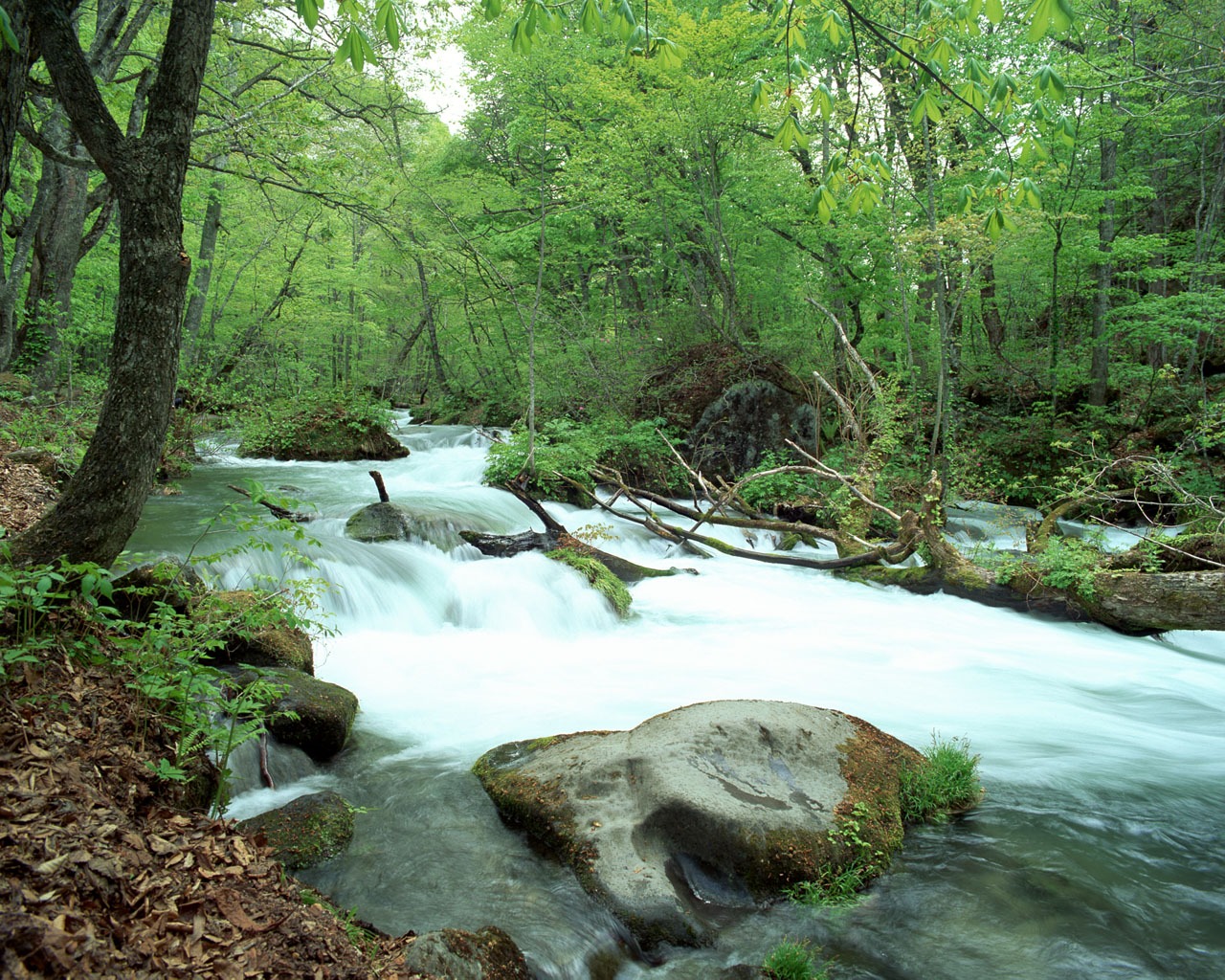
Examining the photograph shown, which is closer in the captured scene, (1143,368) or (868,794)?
(868,794)

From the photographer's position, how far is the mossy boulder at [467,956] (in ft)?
8.63

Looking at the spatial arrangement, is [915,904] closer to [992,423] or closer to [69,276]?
[69,276]

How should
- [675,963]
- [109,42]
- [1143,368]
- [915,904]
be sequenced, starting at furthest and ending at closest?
[1143,368], [109,42], [915,904], [675,963]

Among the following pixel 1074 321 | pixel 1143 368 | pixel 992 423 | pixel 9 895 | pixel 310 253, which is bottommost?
pixel 9 895

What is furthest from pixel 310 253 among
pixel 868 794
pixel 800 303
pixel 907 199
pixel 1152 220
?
pixel 1152 220

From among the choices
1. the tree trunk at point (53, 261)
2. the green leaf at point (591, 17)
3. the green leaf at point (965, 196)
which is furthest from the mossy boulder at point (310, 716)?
the tree trunk at point (53, 261)

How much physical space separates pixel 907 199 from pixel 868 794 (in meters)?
13.5

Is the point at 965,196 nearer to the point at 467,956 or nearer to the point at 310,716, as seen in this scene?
the point at 467,956

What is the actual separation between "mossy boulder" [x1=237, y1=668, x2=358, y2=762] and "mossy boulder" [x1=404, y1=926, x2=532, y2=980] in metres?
2.03

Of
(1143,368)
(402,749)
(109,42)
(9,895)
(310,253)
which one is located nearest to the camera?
(9,895)

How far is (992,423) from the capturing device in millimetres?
16297

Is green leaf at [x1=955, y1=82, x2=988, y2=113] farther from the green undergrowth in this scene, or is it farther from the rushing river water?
the green undergrowth

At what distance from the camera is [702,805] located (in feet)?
12.1

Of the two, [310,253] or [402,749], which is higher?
[310,253]
